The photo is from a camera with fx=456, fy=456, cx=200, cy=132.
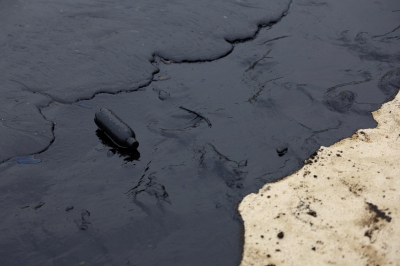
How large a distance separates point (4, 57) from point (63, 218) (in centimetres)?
258

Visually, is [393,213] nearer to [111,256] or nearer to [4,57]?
[111,256]

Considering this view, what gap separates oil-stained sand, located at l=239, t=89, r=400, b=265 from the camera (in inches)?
138

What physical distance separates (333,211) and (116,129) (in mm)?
2140

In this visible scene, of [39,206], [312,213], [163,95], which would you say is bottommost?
[39,206]

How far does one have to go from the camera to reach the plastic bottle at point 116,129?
4.38 m

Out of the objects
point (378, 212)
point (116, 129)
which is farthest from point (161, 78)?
point (378, 212)

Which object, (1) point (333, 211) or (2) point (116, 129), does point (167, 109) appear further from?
(1) point (333, 211)

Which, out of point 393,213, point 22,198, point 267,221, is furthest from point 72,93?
point 393,213

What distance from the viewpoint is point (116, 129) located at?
443cm

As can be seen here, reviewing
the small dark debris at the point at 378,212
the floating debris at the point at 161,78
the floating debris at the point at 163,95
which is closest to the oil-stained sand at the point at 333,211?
the small dark debris at the point at 378,212

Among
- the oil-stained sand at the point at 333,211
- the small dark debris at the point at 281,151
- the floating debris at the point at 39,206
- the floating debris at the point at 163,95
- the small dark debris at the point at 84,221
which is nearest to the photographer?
the oil-stained sand at the point at 333,211

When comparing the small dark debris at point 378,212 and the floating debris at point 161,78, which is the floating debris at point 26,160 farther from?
the small dark debris at point 378,212

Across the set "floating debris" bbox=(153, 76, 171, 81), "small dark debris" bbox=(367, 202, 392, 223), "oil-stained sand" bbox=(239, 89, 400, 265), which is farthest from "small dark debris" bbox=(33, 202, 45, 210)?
"small dark debris" bbox=(367, 202, 392, 223)

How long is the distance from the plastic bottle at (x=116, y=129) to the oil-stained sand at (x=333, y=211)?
1248 millimetres
